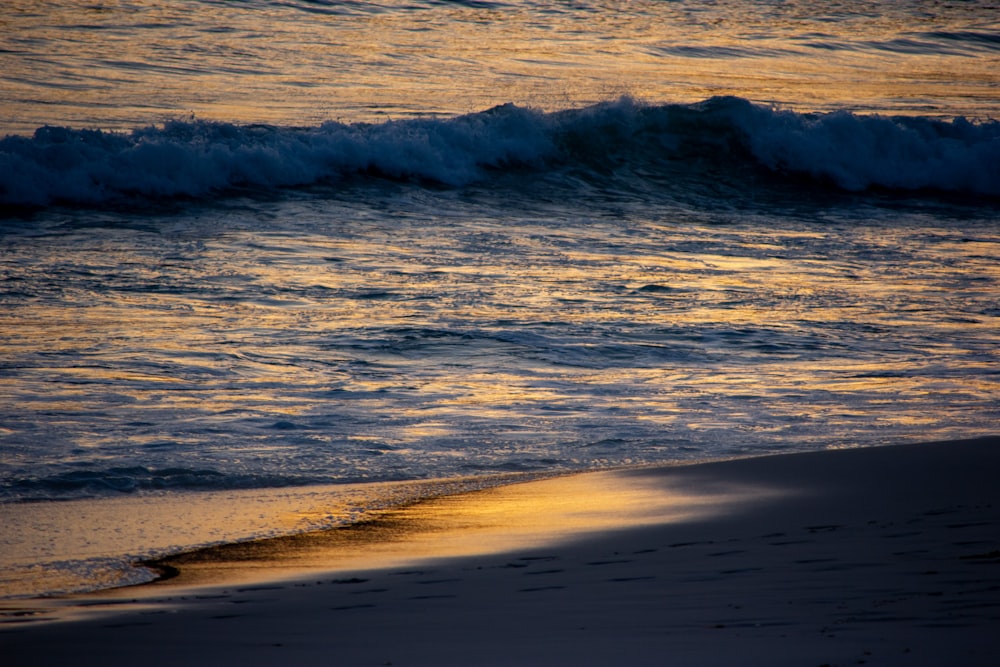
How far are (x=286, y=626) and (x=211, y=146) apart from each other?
13381mm

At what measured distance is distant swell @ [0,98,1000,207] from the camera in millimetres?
14578

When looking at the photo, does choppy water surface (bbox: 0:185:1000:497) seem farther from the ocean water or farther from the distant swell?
the distant swell

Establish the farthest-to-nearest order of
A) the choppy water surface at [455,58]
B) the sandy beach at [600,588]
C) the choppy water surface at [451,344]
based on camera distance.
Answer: the choppy water surface at [455,58] < the choppy water surface at [451,344] < the sandy beach at [600,588]

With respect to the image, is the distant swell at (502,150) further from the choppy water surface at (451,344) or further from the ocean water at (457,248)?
the choppy water surface at (451,344)

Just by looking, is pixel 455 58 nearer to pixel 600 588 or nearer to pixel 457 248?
pixel 457 248

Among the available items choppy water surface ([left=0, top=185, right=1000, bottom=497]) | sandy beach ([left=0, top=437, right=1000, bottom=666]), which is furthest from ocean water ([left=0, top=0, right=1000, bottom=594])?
sandy beach ([left=0, top=437, right=1000, bottom=666])

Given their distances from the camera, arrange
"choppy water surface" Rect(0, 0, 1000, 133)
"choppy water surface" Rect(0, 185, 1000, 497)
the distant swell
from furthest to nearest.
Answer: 1. "choppy water surface" Rect(0, 0, 1000, 133)
2. the distant swell
3. "choppy water surface" Rect(0, 185, 1000, 497)

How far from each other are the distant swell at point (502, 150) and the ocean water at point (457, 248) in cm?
5

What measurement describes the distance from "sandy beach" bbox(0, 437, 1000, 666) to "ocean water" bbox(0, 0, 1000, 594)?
0.61 m

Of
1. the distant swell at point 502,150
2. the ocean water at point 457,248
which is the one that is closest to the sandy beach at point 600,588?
the ocean water at point 457,248

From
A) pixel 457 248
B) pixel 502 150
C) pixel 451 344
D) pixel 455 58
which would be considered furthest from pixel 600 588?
pixel 455 58

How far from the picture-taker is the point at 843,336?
8969 millimetres

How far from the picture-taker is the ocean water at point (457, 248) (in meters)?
5.98

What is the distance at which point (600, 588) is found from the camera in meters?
3.37
